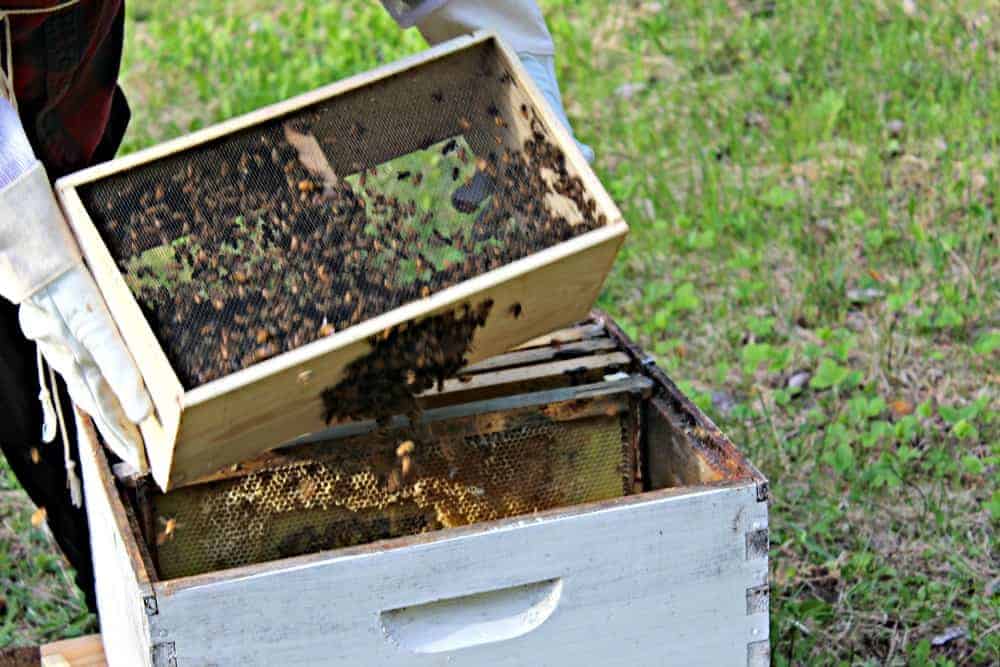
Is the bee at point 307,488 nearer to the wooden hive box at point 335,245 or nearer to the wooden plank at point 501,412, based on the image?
the wooden plank at point 501,412

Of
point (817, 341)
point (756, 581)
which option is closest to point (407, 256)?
point (756, 581)

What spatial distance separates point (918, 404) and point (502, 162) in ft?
6.03

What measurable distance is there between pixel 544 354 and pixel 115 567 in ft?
2.88

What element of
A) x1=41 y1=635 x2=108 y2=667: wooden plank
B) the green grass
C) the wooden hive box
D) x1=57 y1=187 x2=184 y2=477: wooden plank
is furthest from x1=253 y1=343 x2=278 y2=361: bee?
the green grass

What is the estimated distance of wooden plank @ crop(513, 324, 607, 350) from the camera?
8.91 ft

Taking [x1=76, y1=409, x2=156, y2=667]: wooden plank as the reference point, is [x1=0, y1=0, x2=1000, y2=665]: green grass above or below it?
below

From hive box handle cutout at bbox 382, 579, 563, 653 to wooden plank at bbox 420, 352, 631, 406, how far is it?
1.91 feet

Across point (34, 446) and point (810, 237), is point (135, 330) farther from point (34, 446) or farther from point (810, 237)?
point (810, 237)

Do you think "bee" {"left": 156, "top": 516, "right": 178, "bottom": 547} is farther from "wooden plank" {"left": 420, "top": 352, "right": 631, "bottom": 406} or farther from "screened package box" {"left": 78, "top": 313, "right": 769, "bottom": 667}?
"wooden plank" {"left": 420, "top": 352, "right": 631, "bottom": 406}

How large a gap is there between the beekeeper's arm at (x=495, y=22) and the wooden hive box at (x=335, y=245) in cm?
37

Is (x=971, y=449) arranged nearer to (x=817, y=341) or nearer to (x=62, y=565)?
(x=817, y=341)

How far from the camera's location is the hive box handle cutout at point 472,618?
2000 mm

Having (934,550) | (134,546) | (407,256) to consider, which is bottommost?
(934,550)

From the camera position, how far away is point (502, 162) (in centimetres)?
211
